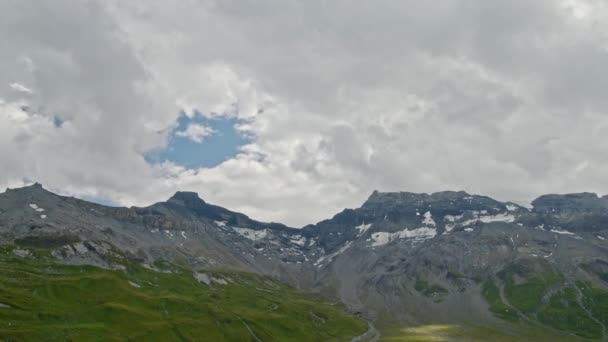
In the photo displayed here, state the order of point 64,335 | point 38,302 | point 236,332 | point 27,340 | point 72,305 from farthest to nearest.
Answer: point 236,332 → point 72,305 → point 38,302 → point 64,335 → point 27,340

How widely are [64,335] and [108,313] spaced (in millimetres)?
32381

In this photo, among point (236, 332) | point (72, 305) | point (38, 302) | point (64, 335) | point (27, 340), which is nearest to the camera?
point (27, 340)

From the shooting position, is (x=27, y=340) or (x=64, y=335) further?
(x=64, y=335)

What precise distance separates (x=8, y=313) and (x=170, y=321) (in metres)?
52.9

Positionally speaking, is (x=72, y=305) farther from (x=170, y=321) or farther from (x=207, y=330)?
(x=207, y=330)

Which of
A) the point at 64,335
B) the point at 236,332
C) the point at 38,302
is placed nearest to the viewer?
the point at 64,335

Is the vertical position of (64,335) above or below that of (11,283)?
below

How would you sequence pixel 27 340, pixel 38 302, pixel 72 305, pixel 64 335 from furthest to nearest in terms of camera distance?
1. pixel 72 305
2. pixel 38 302
3. pixel 64 335
4. pixel 27 340

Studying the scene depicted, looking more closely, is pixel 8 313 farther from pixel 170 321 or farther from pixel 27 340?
pixel 170 321

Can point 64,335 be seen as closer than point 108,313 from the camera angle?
Yes

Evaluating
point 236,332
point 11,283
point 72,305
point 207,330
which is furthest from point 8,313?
point 236,332

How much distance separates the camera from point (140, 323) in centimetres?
17138

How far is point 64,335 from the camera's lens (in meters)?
143

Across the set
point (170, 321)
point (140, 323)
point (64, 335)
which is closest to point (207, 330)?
point (170, 321)
